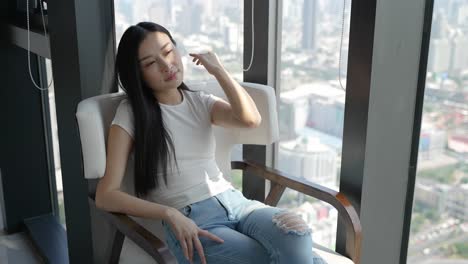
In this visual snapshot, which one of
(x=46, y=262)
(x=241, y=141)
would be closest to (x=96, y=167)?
(x=241, y=141)

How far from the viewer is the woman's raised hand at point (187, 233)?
1470mm

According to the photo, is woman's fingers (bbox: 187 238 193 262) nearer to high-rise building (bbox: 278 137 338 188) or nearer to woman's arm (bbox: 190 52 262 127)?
woman's arm (bbox: 190 52 262 127)

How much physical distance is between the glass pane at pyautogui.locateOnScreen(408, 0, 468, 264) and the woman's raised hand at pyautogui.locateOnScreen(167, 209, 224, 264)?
729 millimetres

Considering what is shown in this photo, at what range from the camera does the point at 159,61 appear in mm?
1667

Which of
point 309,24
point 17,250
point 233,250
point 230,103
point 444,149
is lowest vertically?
point 17,250

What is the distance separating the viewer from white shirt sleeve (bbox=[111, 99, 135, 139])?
1656 mm

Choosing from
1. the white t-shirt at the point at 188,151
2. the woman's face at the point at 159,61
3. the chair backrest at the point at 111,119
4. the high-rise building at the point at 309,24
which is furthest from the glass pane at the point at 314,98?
the woman's face at the point at 159,61

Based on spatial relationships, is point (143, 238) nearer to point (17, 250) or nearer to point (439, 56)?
point (439, 56)

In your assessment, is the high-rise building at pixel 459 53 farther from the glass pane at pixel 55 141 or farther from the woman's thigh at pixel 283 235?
the glass pane at pixel 55 141

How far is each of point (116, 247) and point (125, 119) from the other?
45cm

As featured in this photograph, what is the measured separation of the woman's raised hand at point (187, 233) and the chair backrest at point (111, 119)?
0.33m

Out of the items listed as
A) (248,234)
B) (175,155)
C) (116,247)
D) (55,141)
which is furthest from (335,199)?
(55,141)

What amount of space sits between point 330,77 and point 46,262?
5.97ft

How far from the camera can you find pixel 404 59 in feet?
5.23
